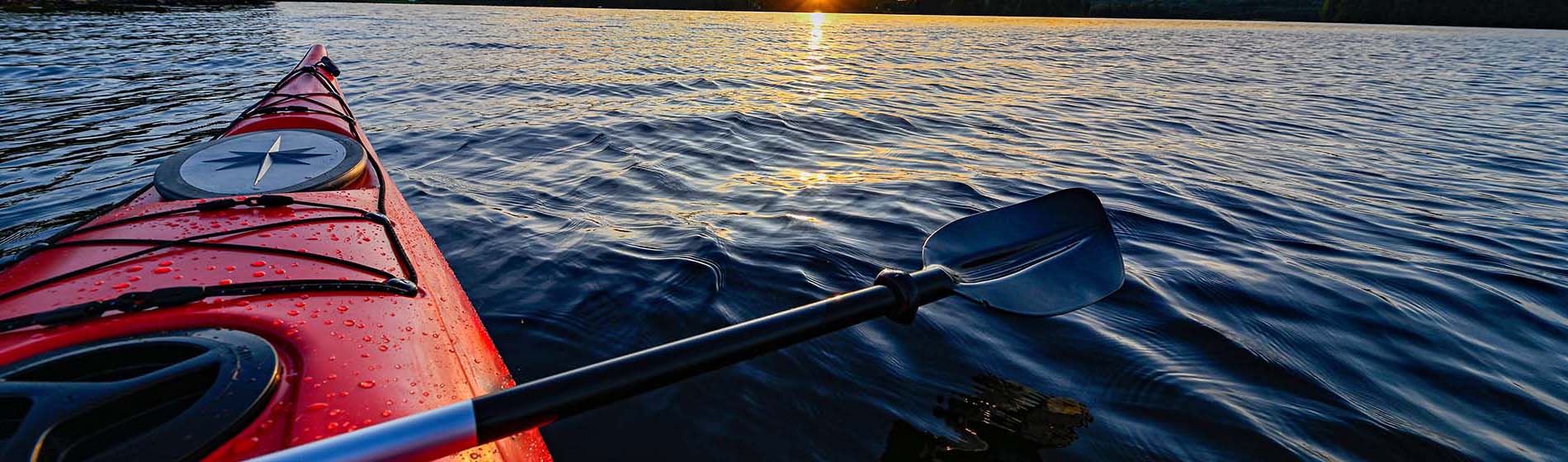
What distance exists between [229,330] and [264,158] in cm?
212

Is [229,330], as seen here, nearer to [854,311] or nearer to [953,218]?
[854,311]

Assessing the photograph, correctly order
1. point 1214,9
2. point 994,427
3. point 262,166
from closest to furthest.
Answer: point 994,427
point 262,166
point 1214,9

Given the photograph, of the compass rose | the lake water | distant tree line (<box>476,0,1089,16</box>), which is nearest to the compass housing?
the compass rose

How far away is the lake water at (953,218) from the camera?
2432mm

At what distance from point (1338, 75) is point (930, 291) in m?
17.6

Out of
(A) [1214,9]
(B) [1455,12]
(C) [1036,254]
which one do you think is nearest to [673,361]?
(C) [1036,254]

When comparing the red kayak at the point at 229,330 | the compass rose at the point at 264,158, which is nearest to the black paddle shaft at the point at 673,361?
the red kayak at the point at 229,330

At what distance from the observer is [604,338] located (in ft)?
9.75

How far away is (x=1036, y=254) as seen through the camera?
3172mm

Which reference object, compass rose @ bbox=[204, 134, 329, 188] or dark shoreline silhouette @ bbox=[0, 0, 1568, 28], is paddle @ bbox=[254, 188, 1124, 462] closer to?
compass rose @ bbox=[204, 134, 329, 188]

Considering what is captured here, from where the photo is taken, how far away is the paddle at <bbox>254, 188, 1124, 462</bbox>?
3.86ft

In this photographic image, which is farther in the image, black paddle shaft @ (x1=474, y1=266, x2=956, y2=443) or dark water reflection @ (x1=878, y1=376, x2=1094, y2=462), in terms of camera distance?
dark water reflection @ (x1=878, y1=376, x2=1094, y2=462)

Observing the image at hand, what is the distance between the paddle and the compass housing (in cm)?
234

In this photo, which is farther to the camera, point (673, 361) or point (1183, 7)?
point (1183, 7)
